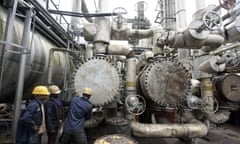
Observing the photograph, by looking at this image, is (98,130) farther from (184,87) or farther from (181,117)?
(184,87)

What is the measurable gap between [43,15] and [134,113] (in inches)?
98.0

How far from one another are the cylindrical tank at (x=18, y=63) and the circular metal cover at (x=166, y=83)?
195cm

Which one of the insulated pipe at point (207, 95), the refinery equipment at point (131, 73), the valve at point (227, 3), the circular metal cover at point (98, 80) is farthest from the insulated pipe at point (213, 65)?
the circular metal cover at point (98, 80)

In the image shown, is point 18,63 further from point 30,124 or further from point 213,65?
point 213,65

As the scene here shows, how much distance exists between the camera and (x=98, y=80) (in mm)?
2824

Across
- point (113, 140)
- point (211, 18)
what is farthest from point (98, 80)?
point (211, 18)

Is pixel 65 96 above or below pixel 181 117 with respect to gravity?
above

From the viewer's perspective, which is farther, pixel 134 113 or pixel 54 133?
pixel 134 113

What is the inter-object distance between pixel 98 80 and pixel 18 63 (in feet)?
4.09

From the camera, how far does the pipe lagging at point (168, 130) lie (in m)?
2.77

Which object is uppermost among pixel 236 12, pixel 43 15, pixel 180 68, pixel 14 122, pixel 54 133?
pixel 43 15

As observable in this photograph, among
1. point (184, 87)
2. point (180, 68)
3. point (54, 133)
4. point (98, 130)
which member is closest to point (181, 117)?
point (184, 87)

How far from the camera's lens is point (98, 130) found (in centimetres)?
395

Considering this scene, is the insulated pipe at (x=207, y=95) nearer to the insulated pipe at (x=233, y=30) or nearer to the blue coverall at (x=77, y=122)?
the insulated pipe at (x=233, y=30)
